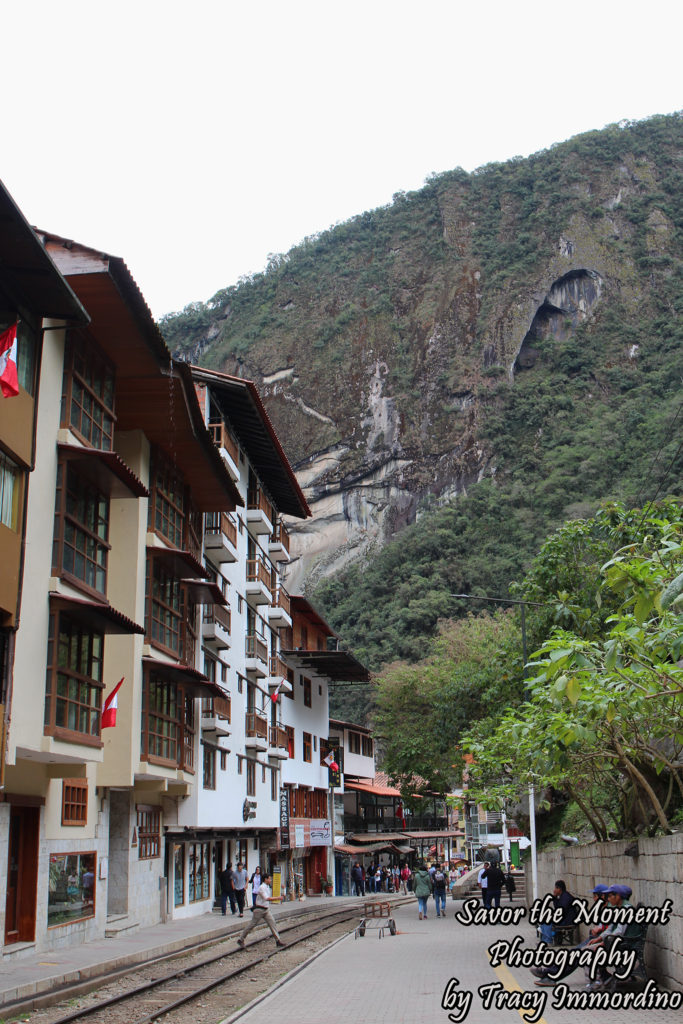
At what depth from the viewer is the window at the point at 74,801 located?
19.4 meters

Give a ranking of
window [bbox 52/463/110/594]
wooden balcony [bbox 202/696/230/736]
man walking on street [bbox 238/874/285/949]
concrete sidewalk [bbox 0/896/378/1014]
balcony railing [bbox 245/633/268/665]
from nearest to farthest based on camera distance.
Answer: concrete sidewalk [bbox 0/896/378/1014]
window [bbox 52/463/110/594]
man walking on street [bbox 238/874/285/949]
wooden balcony [bbox 202/696/230/736]
balcony railing [bbox 245/633/268/665]

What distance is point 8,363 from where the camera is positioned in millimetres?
13219

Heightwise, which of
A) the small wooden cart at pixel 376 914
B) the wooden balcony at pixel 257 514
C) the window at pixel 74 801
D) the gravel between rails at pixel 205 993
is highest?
the wooden balcony at pixel 257 514

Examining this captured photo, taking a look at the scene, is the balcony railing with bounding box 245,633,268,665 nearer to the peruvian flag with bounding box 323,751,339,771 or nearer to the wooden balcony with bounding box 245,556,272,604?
the wooden balcony with bounding box 245,556,272,604

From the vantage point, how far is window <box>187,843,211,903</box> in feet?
96.8

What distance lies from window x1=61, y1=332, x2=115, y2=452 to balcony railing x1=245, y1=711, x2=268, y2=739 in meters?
19.6

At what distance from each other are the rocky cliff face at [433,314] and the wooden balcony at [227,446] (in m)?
74.0

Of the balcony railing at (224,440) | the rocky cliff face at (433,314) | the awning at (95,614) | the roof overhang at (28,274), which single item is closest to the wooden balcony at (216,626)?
the balcony railing at (224,440)

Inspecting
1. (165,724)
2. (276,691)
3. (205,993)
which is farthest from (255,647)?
(205,993)

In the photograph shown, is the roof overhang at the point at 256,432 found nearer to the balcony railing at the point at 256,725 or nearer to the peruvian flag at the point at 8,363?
the balcony railing at the point at 256,725

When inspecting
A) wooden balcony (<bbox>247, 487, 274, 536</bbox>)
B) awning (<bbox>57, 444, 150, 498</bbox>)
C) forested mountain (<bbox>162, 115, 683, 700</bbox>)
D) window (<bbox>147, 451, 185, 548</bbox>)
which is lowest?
awning (<bbox>57, 444, 150, 498</bbox>)

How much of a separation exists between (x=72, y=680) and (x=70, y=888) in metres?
5.38

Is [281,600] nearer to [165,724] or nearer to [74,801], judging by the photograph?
[165,724]

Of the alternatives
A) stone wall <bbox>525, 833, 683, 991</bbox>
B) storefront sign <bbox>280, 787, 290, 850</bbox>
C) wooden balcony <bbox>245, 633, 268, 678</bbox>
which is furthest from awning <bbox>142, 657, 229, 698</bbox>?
storefront sign <bbox>280, 787, 290, 850</bbox>
